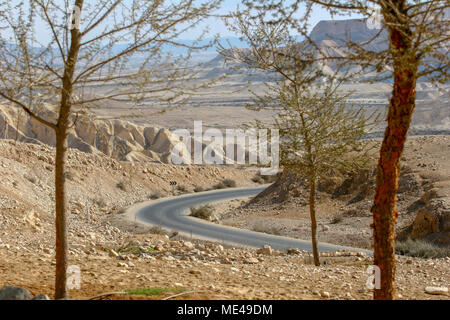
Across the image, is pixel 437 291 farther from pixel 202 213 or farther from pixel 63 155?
pixel 202 213

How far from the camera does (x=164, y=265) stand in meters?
10.6

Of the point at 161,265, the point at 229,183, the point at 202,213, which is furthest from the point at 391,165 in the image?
the point at 229,183

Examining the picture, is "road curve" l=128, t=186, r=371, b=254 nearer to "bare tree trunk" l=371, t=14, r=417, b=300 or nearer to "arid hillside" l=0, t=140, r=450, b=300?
"arid hillside" l=0, t=140, r=450, b=300

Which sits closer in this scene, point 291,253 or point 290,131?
point 290,131

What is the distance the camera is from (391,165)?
229 inches

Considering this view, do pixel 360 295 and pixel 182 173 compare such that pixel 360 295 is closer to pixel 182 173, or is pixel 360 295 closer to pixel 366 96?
pixel 182 173

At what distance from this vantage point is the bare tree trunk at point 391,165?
562 centimetres

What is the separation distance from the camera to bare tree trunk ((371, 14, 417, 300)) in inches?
221

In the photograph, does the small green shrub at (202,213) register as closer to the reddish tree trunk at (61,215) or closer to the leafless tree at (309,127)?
the leafless tree at (309,127)

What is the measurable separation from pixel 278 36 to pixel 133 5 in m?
7.59

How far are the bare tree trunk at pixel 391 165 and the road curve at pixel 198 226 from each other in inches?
544

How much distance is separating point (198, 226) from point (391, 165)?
2090cm

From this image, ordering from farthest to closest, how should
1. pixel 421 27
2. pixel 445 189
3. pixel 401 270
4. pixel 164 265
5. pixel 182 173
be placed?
1. pixel 182 173
2. pixel 445 189
3. pixel 401 270
4. pixel 164 265
5. pixel 421 27

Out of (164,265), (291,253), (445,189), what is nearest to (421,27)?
(164,265)
